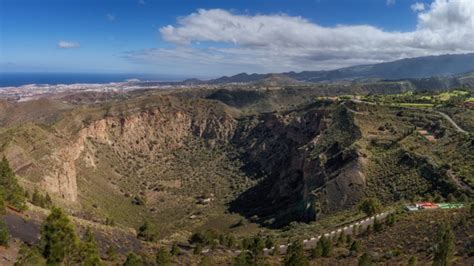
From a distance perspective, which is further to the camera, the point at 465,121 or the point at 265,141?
the point at 265,141

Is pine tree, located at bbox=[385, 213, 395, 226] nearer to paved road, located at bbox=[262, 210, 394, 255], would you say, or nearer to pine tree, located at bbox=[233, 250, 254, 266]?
paved road, located at bbox=[262, 210, 394, 255]

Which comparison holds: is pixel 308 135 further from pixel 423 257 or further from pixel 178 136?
pixel 423 257

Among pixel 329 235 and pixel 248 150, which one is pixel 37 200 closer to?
pixel 329 235

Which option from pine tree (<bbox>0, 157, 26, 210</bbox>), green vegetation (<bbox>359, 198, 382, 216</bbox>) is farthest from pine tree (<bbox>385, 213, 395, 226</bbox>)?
pine tree (<bbox>0, 157, 26, 210</bbox>)

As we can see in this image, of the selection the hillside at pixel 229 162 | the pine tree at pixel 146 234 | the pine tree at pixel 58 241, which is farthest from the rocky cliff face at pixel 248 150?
the pine tree at pixel 58 241

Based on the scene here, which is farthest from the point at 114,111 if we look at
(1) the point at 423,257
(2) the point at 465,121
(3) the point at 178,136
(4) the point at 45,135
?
(1) the point at 423,257

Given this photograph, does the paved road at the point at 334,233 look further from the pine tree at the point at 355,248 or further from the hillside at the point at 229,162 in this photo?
the hillside at the point at 229,162
